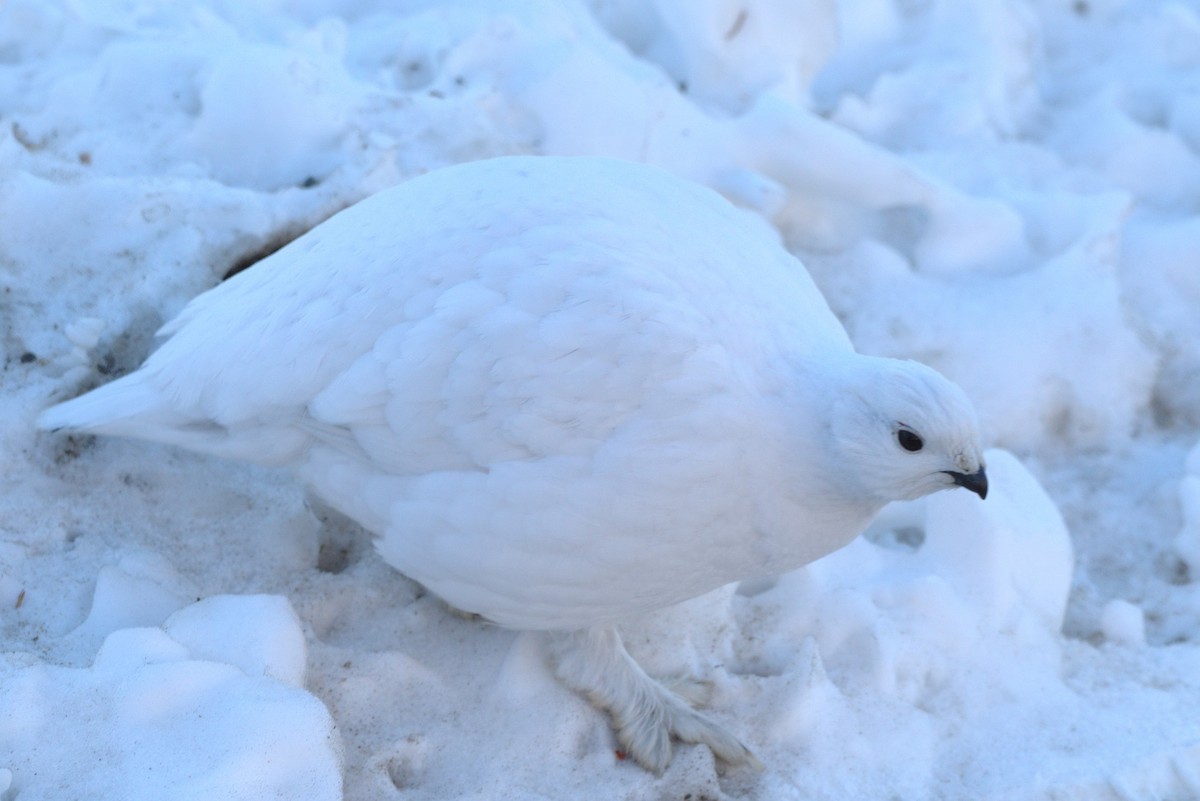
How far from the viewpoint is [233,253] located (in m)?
3.45

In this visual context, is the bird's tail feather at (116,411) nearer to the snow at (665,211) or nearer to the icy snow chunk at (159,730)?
the snow at (665,211)

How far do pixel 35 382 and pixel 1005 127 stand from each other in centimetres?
396

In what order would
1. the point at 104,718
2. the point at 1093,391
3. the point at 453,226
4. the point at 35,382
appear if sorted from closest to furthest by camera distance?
the point at 104,718 < the point at 453,226 < the point at 35,382 < the point at 1093,391

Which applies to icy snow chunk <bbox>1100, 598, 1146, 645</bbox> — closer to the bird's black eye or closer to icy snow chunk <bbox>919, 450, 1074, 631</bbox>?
icy snow chunk <bbox>919, 450, 1074, 631</bbox>

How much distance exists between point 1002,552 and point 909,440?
3.22ft

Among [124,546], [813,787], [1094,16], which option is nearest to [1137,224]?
[1094,16]

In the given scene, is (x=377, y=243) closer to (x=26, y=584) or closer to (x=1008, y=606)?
(x=26, y=584)

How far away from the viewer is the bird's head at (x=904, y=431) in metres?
2.43

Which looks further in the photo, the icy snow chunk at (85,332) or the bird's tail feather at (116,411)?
the icy snow chunk at (85,332)

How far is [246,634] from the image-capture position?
2.52m

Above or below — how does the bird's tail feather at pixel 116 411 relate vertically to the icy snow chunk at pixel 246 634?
above

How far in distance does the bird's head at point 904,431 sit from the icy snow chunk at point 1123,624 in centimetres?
108

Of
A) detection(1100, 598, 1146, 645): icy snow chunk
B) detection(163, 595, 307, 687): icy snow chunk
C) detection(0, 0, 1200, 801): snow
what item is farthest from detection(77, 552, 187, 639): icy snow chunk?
detection(1100, 598, 1146, 645): icy snow chunk

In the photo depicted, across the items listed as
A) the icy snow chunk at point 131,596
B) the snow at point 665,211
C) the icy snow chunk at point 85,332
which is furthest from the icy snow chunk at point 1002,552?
the icy snow chunk at point 85,332
